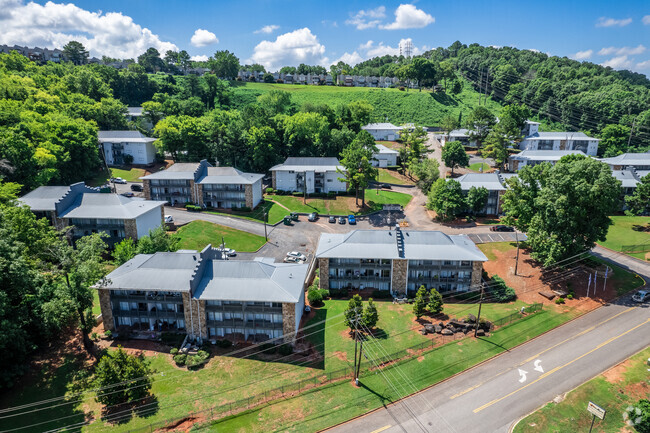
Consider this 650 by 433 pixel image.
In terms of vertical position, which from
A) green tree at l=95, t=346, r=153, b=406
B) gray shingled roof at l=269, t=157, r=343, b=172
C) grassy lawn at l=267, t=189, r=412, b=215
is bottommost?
green tree at l=95, t=346, r=153, b=406

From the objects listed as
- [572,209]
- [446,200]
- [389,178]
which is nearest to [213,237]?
[446,200]

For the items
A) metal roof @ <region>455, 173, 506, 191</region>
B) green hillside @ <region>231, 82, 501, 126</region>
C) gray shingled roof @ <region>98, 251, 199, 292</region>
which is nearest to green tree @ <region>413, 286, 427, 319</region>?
gray shingled roof @ <region>98, 251, 199, 292</region>

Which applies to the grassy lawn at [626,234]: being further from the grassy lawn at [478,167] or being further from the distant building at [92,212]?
the distant building at [92,212]

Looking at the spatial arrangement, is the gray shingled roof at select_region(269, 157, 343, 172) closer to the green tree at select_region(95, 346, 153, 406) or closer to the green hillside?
the green hillside

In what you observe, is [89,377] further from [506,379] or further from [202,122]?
[202,122]

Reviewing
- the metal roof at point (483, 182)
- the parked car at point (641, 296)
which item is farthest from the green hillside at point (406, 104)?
the parked car at point (641, 296)

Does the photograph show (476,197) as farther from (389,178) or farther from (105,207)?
(105,207)
